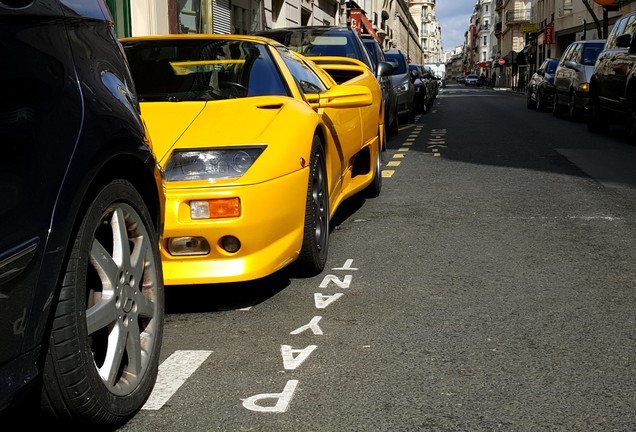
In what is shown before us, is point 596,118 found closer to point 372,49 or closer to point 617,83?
point 617,83

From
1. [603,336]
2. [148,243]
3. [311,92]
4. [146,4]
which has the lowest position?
[603,336]

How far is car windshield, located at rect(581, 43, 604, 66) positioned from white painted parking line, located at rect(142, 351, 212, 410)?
1640 cm

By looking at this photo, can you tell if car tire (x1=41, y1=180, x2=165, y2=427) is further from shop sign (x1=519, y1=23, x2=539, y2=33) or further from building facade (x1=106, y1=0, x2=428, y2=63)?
shop sign (x1=519, y1=23, x2=539, y2=33)

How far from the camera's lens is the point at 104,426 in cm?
249

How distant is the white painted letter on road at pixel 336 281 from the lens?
4555 millimetres

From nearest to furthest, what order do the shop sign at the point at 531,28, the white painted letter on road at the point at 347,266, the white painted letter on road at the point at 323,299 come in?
the white painted letter on road at the point at 323,299, the white painted letter on road at the point at 347,266, the shop sign at the point at 531,28

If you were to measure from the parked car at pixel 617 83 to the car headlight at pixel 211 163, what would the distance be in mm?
10140

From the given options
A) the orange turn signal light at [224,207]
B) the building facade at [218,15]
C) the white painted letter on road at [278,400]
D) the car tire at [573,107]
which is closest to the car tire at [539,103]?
the car tire at [573,107]

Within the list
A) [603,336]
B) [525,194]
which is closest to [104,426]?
[603,336]

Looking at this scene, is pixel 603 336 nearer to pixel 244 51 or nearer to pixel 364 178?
pixel 244 51

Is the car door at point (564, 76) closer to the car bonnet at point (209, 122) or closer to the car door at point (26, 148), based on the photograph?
the car bonnet at point (209, 122)

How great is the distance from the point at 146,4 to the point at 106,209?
12.1m

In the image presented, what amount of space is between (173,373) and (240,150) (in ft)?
3.91

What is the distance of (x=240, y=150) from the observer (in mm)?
3941
